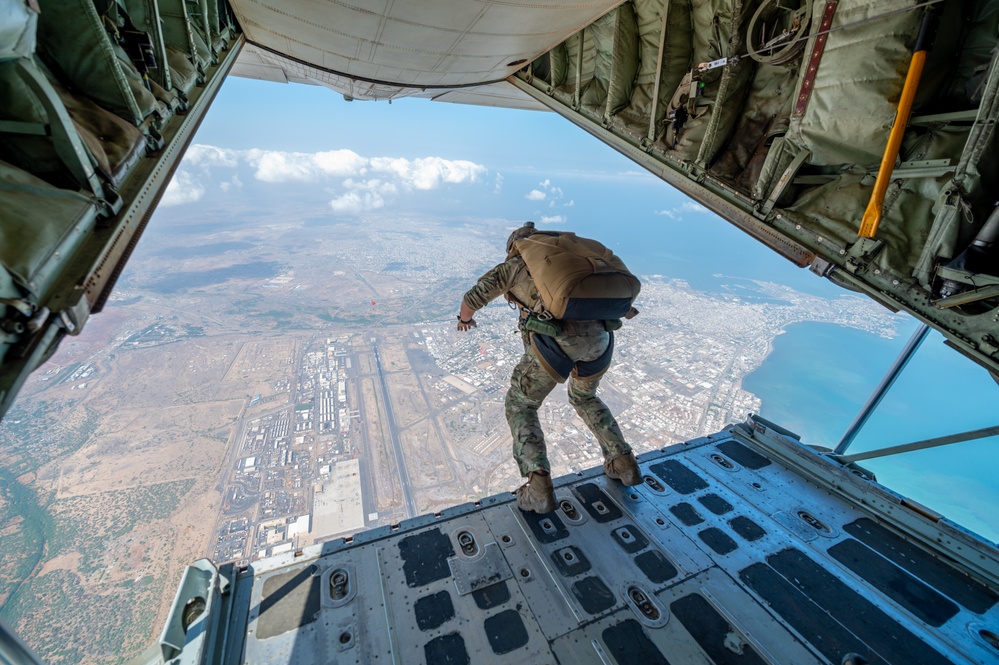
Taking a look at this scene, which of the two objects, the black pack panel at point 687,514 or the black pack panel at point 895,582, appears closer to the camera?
the black pack panel at point 895,582

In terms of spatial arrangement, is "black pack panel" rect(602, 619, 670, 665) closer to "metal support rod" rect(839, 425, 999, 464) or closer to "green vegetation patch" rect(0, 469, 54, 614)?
"metal support rod" rect(839, 425, 999, 464)

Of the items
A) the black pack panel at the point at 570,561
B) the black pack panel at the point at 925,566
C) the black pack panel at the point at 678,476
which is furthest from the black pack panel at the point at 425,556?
the black pack panel at the point at 925,566

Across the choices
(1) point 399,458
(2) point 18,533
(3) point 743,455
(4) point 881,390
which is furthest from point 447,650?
(2) point 18,533

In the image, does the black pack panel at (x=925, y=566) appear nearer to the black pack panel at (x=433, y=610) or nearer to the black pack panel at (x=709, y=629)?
the black pack panel at (x=709, y=629)

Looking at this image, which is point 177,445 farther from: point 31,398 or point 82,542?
point 31,398

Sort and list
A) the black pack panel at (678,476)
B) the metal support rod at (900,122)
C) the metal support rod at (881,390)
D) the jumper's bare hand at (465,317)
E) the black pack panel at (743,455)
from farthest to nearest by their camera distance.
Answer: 1. the black pack panel at (743,455)
2. the metal support rod at (881,390)
3. the black pack panel at (678,476)
4. the jumper's bare hand at (465,317)
5. the metal support rod at (900,122)

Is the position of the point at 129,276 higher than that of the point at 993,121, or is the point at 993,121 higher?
the point at 993,121

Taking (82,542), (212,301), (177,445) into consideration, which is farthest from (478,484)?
(212,301)
